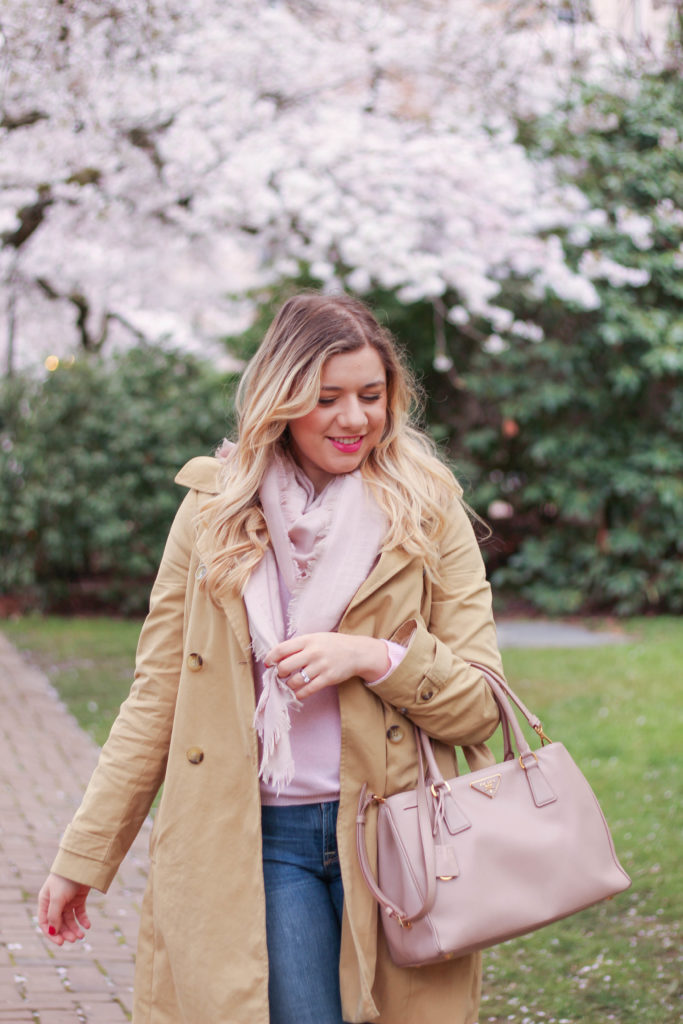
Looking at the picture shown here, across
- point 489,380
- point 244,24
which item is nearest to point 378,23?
point 244,24

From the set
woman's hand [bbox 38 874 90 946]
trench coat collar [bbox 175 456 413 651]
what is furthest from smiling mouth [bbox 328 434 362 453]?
woman's hand [bbox 38 874 90 946]

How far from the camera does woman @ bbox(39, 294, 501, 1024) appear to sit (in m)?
1.96

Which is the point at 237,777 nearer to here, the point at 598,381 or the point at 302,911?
the point at 302,911

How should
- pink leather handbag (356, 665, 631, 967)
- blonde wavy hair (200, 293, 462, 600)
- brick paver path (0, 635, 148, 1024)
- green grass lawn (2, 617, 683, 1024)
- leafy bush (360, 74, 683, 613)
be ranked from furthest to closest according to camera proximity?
leafy bush (360, 74, 683, 613) < green grass lawn (2, 617, 683, 1024) < brick paver path (0, 635, 148, 1024) < blonde wavy hair (200, 293, 462, 600) < pink leather handbag (356, 665, 631, 967)

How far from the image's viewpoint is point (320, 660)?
187 cm

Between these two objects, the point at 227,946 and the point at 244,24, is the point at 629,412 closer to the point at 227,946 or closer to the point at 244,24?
the point at 244,24

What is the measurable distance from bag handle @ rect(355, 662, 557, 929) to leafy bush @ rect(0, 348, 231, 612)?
870 cm

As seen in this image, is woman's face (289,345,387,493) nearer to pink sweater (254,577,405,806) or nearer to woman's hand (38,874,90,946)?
pink sweater (254,577,405,806)

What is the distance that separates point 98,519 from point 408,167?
14.3 feet

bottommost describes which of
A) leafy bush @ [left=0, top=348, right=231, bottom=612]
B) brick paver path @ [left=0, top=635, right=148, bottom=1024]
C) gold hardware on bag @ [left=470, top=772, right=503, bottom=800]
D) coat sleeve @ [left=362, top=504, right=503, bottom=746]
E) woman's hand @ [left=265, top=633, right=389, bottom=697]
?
leafy bush @ [left=0, top=348, right=231, bottom=612]

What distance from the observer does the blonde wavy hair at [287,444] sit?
2.07 metres

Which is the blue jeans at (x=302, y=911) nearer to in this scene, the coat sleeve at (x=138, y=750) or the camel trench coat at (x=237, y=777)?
the camel trench coat at (x=237, y=777)

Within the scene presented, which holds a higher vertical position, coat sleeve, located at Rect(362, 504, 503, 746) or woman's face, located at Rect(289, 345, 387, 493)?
woman's face, located at Rect(289, 345, 387, 493)

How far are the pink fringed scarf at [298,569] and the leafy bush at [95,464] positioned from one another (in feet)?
27.8
